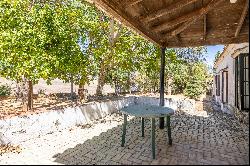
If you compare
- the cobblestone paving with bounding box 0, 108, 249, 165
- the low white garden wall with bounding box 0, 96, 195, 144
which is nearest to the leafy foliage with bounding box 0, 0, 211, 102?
the low white garden wall with bounding box 0, 96, 195, 144

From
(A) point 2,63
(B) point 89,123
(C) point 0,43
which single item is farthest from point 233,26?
(A) point 2,63

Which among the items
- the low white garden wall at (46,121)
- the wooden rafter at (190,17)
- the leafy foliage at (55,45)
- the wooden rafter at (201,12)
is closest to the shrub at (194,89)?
the leafy foliage at (55,45)

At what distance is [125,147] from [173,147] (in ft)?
5.28

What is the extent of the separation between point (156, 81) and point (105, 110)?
15306 mm

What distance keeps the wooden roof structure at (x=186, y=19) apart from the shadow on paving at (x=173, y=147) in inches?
98.7

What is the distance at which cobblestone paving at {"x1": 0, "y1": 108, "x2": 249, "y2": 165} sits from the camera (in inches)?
168

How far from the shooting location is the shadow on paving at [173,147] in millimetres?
3414

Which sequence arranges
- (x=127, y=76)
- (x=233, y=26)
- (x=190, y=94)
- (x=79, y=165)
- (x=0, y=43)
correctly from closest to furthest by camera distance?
(x=79, y=165), (x=233, y=26), (x=0, y=43), (x=190, y=94), (x=127, y=76)

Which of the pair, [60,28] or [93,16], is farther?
[93,16]

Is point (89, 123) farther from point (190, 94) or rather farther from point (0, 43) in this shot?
point (190, 94)

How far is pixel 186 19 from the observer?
6.14 metres

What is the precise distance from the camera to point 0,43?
9.22 metres

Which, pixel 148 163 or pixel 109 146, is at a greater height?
pixel 148 163

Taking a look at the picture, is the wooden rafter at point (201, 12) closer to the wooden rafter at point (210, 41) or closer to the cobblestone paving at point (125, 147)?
the wooden rafter at point (210, 41)
